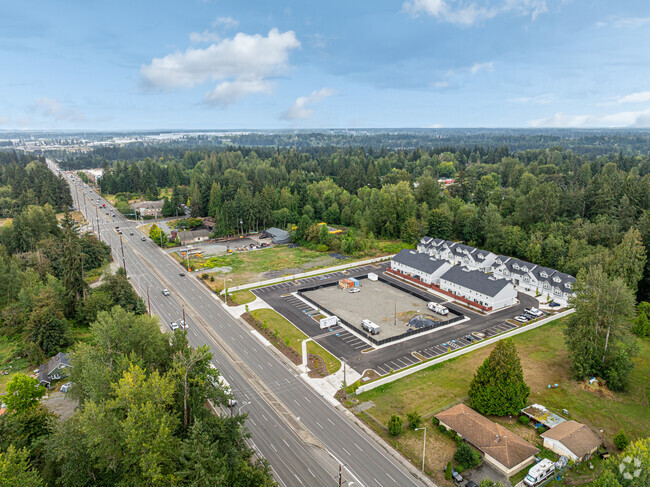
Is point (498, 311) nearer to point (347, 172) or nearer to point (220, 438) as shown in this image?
point (220, 438)

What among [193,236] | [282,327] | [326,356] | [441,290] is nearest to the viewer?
[326,356]

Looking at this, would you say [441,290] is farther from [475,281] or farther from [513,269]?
[513,269]

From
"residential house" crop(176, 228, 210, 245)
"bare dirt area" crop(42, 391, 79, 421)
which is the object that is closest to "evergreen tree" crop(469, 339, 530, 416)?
"bare dirt area" crop(42, 391, 79, 421)

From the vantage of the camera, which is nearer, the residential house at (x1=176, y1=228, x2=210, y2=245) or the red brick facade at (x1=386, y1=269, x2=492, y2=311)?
the red brick facade at (x1=386, y1=269, x2=492, y2=311)

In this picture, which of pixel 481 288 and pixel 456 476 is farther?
pixel 481 288

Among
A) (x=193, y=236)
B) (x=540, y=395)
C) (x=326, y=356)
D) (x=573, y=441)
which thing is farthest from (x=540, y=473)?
(x=193, y=236)

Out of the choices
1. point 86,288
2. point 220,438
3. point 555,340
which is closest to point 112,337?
point 220,438

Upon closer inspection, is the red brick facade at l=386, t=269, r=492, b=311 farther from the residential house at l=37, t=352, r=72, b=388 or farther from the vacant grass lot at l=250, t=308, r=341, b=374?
the residential house at l=37, t=352, r=72, b=388
